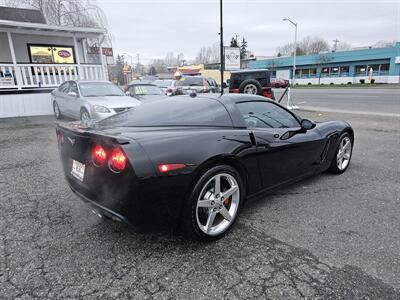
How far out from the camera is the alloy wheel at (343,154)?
4527 millimetres

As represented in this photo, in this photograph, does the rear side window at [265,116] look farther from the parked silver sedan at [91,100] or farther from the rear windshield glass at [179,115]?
the parked silver sedan at [91,100]

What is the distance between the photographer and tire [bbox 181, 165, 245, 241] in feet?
8.35

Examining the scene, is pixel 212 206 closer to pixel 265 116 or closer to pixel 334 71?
pixel 265 116

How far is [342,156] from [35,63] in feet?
45.4

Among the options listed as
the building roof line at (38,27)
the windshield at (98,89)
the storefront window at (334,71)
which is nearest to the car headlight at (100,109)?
the windshield at (98,89)

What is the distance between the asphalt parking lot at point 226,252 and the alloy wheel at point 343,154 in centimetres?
52

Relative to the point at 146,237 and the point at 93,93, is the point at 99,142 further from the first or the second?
the point at 93,93

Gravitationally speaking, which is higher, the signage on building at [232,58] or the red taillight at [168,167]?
the signage on building at [232,58]

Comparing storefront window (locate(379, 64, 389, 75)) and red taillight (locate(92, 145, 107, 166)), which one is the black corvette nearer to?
red taillight (locate(92, 145, 107, 166))

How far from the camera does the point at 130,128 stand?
9.04 feet

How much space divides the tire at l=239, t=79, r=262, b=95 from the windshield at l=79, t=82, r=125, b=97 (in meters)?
5.85

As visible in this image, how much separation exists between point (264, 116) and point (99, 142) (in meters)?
2.05

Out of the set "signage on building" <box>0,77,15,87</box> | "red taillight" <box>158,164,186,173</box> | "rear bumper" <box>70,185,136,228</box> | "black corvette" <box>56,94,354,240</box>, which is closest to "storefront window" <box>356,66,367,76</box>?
"signage on building" <box>0,77,15,87</box>

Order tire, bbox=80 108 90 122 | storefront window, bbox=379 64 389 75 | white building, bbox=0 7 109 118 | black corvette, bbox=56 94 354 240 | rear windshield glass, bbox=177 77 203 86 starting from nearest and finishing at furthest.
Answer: black corvette, bbox=56 94 354 240
tire, bbox=80 108 90 122
white building, bbox=0 7 109 118
rear windshield glass, bbox=177 77 203 86
storefront window, bbox=379 64 389 75
